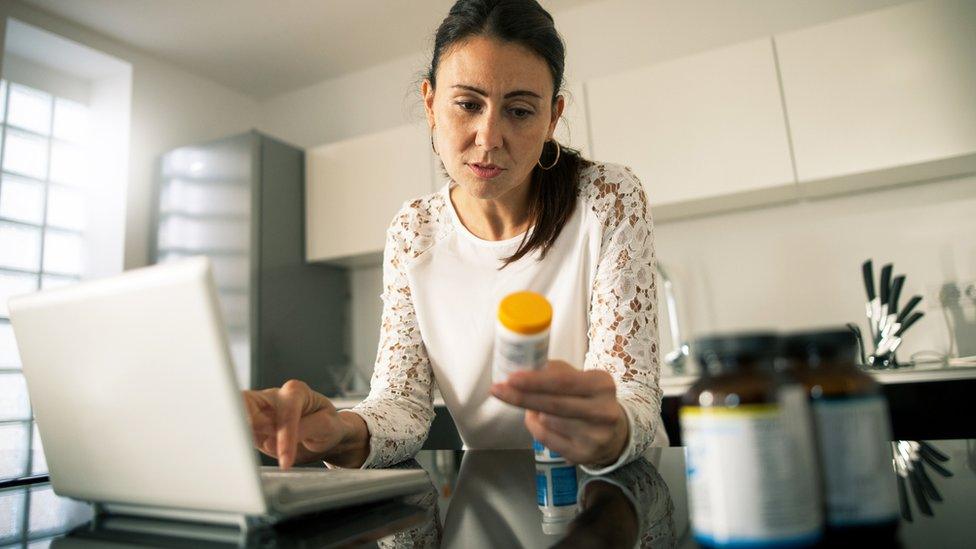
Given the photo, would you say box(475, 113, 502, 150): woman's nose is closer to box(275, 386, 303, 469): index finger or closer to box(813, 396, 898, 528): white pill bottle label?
box(275, 386, 303, 469): index finger

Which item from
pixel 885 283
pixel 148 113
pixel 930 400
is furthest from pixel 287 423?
pixel 148 113

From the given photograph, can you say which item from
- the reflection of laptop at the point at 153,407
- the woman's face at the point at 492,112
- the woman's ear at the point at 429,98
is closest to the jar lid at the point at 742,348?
the reflection of laptop at the point at 153,407

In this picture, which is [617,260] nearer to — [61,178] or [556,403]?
[556,403]

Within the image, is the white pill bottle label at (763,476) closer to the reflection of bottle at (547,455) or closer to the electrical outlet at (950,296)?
the reflection of bottle at (547,455)

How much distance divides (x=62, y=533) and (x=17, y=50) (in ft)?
10.3

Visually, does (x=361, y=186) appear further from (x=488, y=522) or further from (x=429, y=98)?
(x=488, y=522)

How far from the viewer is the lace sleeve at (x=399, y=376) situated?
0.92m

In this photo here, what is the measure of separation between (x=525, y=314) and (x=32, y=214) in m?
3.15

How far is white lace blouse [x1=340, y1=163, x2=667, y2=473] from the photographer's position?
3.35 feet

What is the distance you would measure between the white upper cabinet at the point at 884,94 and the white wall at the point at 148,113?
2.89 m

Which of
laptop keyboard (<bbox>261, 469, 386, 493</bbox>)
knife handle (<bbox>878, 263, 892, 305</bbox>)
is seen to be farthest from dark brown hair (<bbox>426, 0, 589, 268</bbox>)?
knife handle (<bbox>878, 263, 892, 305</bbox>)

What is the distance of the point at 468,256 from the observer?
1.22 m

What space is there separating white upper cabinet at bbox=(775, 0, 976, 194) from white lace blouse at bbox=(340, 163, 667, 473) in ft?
4.61

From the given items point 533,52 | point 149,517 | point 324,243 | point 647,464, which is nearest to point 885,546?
point 647,464
